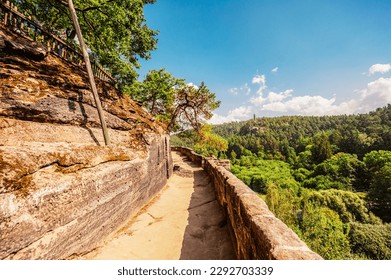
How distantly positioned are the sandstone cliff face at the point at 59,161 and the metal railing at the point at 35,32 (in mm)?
369

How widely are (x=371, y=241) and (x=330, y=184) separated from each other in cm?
3573

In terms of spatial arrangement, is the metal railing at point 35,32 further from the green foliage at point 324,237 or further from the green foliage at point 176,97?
the green foliage at point 324,237

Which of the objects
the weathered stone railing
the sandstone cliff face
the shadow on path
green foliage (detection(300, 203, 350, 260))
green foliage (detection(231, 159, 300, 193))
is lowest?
green foliage (detection(231, 159, 300, 193))

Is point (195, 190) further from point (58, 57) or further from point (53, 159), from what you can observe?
point (58, 57)

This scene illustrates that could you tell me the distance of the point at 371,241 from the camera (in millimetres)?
23875

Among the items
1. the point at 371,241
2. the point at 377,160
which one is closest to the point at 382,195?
the point at 377,160

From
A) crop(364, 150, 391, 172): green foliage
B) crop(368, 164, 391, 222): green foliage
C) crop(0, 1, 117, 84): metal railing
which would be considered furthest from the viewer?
crop(364, 150, 391, 172): green foliage

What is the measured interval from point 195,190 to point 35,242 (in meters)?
5.84

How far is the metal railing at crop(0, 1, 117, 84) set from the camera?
5.35 metres

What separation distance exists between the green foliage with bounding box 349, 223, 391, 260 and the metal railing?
3415 centimetres

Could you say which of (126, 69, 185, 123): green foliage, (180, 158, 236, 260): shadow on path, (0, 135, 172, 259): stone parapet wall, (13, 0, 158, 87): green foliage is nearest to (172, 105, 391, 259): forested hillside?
(126, 69, 185, 123): green foliage

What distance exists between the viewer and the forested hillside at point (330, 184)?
23531 mm

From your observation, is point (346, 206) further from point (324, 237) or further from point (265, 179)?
point (265, 179)

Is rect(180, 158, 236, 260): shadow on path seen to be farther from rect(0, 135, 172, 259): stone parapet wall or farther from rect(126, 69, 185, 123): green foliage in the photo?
rect(126, 69, 185, 123): green foliage
